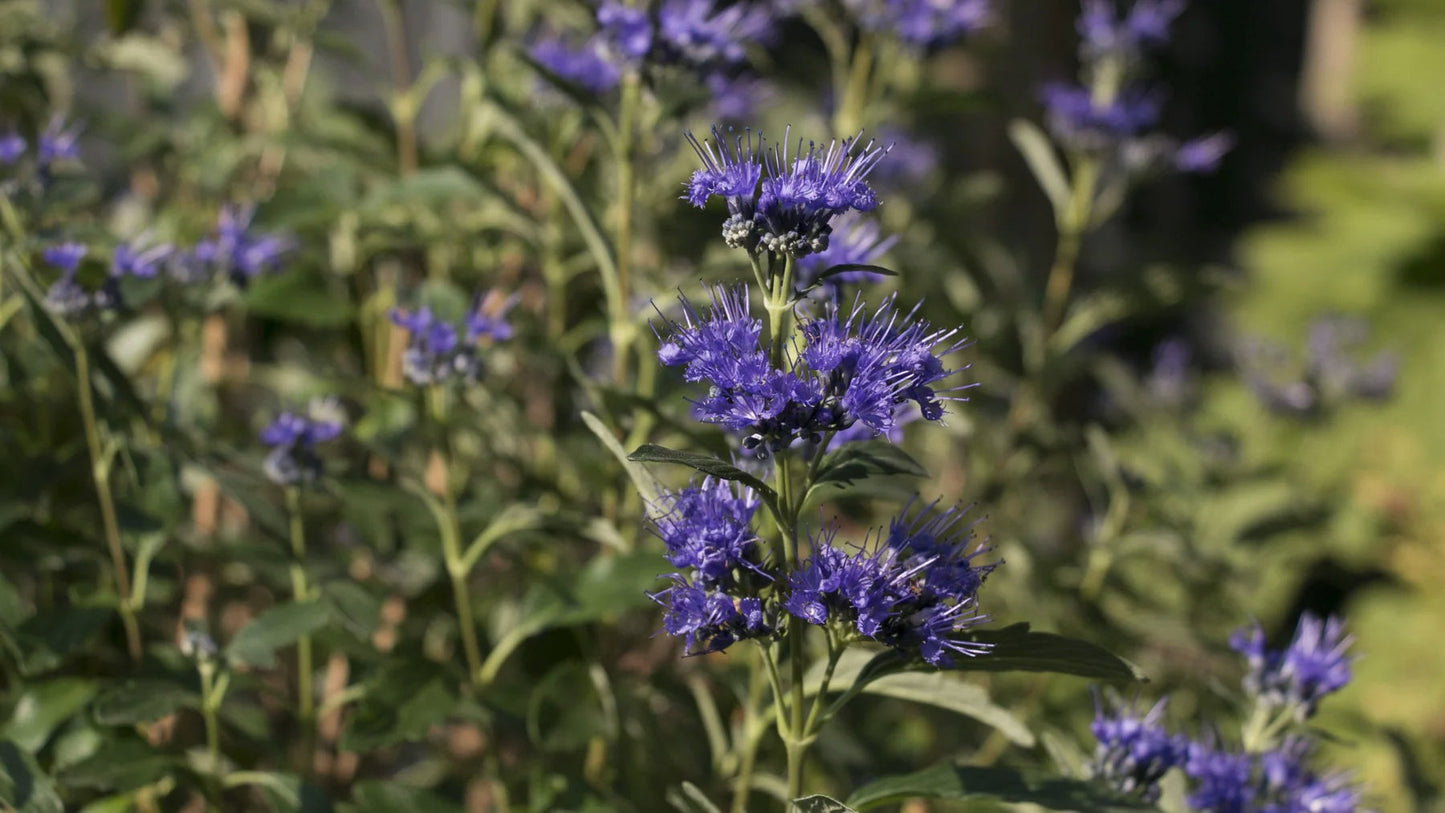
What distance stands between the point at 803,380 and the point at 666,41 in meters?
0.63

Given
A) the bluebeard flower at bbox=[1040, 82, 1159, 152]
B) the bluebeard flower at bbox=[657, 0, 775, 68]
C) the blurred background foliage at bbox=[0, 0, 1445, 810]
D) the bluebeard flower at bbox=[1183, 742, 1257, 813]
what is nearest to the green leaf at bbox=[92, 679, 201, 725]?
the blurred background foliage at bbox=[0, 0, 1445, 810]

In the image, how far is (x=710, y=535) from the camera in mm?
887

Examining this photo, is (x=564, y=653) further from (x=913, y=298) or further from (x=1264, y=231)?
(x=1264, y=231)

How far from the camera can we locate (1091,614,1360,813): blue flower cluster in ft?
3.54

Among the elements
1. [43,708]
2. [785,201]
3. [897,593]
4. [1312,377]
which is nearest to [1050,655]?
[897,593]

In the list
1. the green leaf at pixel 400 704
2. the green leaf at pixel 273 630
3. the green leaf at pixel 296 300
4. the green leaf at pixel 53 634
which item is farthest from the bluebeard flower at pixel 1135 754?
the green leaf at pixel 296 300

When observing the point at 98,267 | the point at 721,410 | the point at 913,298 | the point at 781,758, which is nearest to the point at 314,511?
the point at 98,267

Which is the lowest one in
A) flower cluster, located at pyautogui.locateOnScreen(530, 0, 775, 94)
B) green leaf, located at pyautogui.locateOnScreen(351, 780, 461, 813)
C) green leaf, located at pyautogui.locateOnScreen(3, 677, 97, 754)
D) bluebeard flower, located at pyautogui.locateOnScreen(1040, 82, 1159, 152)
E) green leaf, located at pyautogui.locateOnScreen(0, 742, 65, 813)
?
green leaf, located at pyautogui.locateOnScreen(0, 742, 65, 813)

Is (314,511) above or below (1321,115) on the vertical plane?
below

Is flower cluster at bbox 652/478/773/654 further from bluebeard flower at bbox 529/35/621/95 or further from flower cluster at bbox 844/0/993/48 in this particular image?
flower cluster at bbox 844/0/993/48

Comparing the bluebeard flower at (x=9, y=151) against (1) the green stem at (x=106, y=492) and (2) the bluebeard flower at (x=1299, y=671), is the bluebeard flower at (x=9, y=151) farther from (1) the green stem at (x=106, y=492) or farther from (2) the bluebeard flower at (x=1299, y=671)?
(2) the bluebeard flower at (x=1299, y=671)

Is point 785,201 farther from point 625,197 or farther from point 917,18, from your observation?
point 917,18

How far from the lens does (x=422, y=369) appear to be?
1267 millimetres

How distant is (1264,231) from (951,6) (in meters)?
5.34
